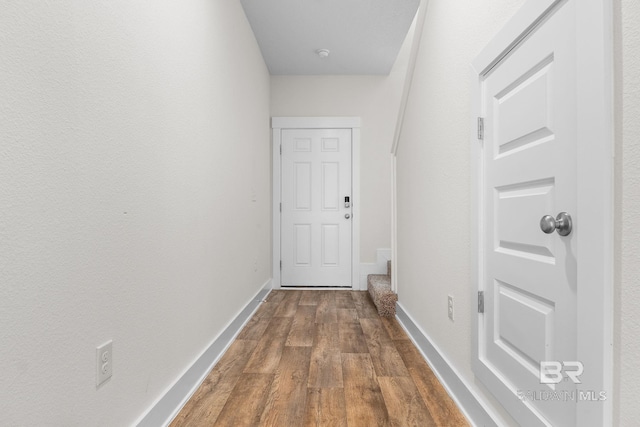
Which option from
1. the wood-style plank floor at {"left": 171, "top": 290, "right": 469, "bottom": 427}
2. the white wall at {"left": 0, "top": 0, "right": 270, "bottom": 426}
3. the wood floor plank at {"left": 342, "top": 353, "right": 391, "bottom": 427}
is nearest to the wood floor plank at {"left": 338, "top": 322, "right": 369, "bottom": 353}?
the wood-style plank floor at {"left": 171, "top": 290, "right": 469, "bottom": 427}

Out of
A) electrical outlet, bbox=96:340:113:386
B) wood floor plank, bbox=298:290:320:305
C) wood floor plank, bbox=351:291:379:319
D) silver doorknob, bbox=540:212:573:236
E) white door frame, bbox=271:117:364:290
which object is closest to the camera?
silver doorknob, bbox=540:212:573:236

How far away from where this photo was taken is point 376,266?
4266 millimetres

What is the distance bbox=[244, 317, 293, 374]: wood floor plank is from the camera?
1977 millimetres

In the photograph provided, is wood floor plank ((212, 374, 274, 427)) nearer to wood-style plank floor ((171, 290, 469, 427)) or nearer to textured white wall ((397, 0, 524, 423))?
wood-style plank floor ((171, 290, 469, 427))

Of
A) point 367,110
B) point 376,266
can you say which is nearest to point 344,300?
point 376,266

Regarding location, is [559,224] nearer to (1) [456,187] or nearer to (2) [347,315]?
(1) [456,187]

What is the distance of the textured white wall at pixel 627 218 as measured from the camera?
2.31 ft

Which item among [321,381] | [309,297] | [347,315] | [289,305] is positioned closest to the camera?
[321,381]

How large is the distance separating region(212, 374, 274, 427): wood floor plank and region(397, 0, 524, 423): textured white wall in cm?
91

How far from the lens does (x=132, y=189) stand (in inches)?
A: 48.8

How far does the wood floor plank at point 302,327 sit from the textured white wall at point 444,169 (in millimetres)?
760

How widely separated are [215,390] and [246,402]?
0.21m

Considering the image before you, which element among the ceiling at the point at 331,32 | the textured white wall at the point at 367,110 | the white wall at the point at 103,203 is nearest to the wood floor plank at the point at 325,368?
the white wall at the point at 103,203

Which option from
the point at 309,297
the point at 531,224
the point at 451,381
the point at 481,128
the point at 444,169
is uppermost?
the point at 481,128
